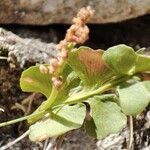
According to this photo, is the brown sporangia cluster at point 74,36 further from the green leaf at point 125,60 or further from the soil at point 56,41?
the soil at point 56,41

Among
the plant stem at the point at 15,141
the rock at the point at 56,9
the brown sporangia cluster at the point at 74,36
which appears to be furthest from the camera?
the rock at the point at 56,9

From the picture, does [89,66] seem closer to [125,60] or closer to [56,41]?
[125,60]

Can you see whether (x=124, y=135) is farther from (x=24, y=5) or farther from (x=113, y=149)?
(x=24, y=5)

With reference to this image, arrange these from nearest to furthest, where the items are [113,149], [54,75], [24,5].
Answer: [54,75] < [113,149] < [24,5]

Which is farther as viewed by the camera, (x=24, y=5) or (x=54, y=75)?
(x=24, y=5)

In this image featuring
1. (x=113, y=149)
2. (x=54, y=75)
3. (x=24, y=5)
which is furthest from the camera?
(x=24, y=5)

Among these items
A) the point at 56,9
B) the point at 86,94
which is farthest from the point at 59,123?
the point at 56,9

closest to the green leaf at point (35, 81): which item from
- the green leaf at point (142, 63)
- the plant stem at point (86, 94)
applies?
the plant stem at point (86, 94)

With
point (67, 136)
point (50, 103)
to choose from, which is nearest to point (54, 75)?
point (50, 103)
